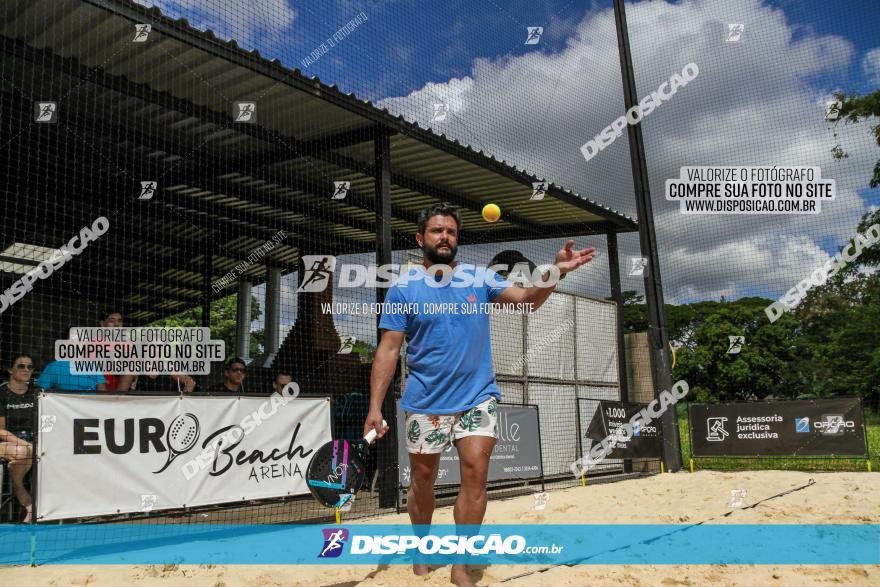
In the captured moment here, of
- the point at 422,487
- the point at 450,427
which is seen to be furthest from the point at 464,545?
the point at 450,427

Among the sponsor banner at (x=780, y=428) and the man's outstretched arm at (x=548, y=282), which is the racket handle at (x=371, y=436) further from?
the sponsor banner at (x=780, y=428)

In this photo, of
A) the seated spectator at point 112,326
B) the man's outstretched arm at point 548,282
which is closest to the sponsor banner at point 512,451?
the seated spectator at point 112,326

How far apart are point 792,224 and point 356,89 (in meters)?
5.92

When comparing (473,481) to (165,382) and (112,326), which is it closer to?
(112,326)

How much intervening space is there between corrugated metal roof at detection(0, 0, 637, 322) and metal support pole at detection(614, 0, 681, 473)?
1.00 metres

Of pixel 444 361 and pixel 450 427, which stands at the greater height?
pixel 444 361

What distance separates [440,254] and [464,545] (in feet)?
4.68

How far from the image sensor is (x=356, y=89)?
7234 millimetres

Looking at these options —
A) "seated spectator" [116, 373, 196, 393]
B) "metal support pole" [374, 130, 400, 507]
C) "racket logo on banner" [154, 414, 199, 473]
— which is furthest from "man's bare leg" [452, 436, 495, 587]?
"seated spectator" [116, 373, 196, 393]

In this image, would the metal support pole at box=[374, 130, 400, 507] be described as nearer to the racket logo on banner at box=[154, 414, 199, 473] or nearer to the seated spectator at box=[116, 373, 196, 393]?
the racket logo on banner at box=[154, 414, 199, 473]

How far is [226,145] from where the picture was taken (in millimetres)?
8562

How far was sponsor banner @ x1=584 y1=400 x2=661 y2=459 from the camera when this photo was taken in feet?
31.0

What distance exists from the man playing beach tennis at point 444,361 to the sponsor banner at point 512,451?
160 inches

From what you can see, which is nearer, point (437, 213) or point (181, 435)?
point (437, 213)
